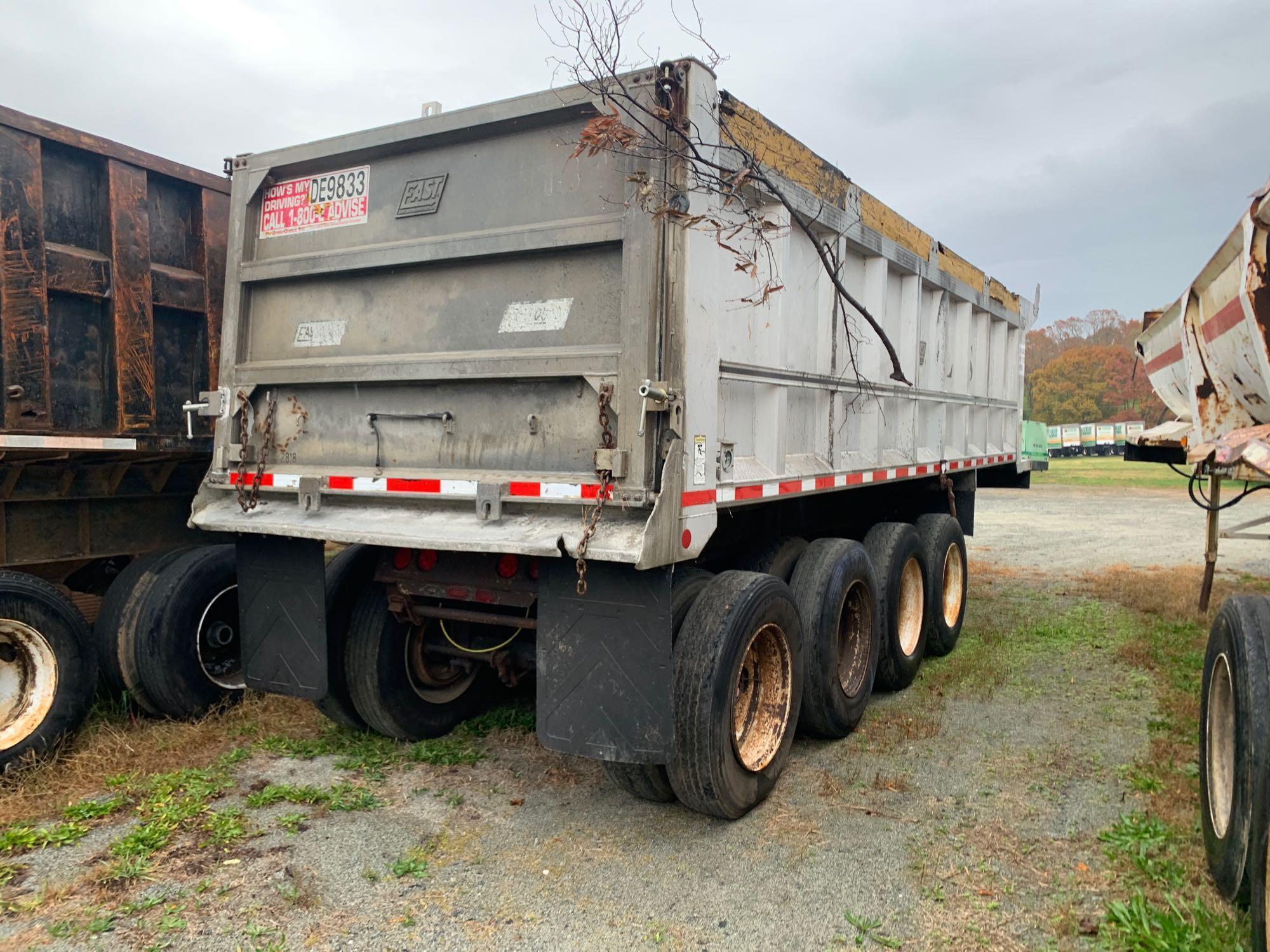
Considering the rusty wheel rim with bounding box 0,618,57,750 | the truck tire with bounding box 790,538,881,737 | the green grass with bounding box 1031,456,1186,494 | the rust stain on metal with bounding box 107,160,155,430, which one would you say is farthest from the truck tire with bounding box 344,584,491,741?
the green grass with bounding box 1031,456,1186,494

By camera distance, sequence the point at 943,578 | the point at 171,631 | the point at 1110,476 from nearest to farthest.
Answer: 1. the point at 171,631
2. the point at 943,578
3. the point at 1110,476

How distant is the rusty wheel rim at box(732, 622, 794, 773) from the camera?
4.09m

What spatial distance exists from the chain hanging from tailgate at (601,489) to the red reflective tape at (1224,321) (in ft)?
7.19

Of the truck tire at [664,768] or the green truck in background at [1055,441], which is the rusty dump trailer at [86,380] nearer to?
the truck tire at [664,768]

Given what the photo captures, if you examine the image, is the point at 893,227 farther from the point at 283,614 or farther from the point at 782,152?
the point at 283,614

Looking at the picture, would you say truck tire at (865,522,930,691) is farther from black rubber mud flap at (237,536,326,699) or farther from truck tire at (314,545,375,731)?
black rubber mud flap at (237,536,326,699)

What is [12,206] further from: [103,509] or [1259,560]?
[1259,560]

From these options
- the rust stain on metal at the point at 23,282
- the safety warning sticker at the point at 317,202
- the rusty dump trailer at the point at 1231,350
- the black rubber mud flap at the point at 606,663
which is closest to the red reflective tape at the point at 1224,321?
the rusty dump trailer at the point at 1231,350

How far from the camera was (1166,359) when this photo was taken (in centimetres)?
540

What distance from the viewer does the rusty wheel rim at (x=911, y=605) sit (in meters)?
6.20

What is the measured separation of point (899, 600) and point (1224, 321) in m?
2.98

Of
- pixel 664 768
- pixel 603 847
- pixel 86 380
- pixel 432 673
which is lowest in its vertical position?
pixel 603 847

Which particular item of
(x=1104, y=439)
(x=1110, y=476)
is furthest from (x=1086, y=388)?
(x=1110, y=476)

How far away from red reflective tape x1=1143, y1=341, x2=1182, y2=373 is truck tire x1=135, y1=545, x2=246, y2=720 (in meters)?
5.14
